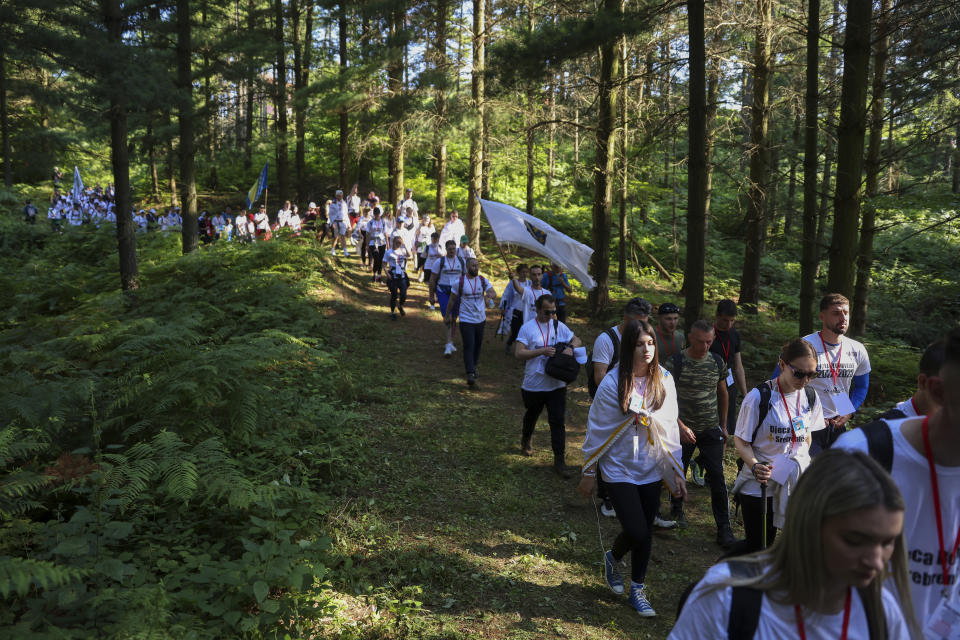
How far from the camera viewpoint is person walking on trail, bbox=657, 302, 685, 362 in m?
6.50

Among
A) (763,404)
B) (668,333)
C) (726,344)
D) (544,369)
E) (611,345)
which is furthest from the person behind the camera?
(544,369)

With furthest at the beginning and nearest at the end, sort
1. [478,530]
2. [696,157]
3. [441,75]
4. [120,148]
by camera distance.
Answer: [441,75], [120,148], [696,157], [478,530]

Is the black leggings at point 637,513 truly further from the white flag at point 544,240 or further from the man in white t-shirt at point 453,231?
the man in white t-shirt at point 453,231

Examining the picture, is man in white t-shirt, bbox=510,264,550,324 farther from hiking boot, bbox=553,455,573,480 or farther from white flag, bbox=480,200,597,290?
hiking boot, bbox=553,455,573,480

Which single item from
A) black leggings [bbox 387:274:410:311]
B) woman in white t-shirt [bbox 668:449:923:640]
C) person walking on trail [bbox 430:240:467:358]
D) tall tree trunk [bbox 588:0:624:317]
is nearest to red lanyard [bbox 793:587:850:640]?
woman in white t-shirt [bbox 668:449:923:640]

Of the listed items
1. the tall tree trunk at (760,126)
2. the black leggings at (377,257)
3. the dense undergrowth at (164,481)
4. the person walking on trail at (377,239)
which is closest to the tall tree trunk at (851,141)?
the tall tree trunk at (760,126)

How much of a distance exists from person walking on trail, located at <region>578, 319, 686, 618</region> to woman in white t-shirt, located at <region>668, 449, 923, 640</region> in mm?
2951

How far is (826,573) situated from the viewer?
166cm

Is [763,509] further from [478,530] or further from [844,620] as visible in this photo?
[844,620]

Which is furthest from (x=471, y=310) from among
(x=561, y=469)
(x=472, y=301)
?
(x=561, y=469)

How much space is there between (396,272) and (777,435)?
11016mm

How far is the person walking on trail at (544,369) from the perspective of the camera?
297 inches

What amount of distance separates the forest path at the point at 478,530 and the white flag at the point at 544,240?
294 centimetres

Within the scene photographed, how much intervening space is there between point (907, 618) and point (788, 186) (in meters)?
29.7
